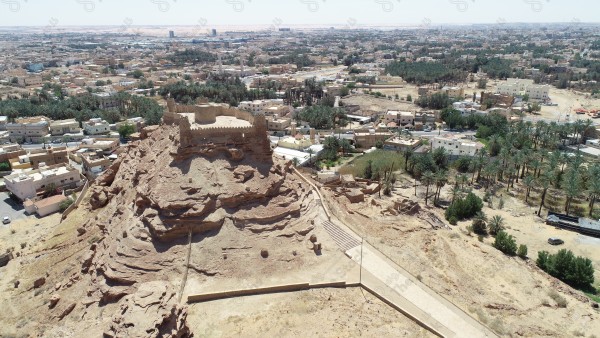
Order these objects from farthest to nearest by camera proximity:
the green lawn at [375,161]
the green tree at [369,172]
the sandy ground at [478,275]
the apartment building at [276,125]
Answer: the apartment building at [276,125], the green lawn at [375,161], the green tree at [369,172], the sandy ground at [478,275]

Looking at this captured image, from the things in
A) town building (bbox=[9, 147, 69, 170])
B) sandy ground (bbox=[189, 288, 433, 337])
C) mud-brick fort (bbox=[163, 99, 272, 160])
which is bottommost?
town building (bbox=[9, 147, 69, 170])

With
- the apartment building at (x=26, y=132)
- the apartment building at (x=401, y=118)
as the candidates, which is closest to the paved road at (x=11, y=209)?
the apartment building at (x=26, y=132)

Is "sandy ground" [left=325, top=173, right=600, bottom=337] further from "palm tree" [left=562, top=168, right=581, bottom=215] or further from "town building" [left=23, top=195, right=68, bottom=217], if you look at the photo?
"town building" [left=23, top=195, right=68, bottom=217]

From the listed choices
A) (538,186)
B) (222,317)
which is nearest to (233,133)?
(222,317)

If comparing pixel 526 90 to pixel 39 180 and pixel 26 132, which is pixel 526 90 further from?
pixel 26 132

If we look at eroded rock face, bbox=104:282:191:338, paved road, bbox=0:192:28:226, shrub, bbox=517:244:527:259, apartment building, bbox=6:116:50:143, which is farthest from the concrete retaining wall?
apartment building, bbox=6:116:50:143

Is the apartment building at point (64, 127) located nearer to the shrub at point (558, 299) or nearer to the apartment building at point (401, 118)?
the apartment building at point (401, 118)
